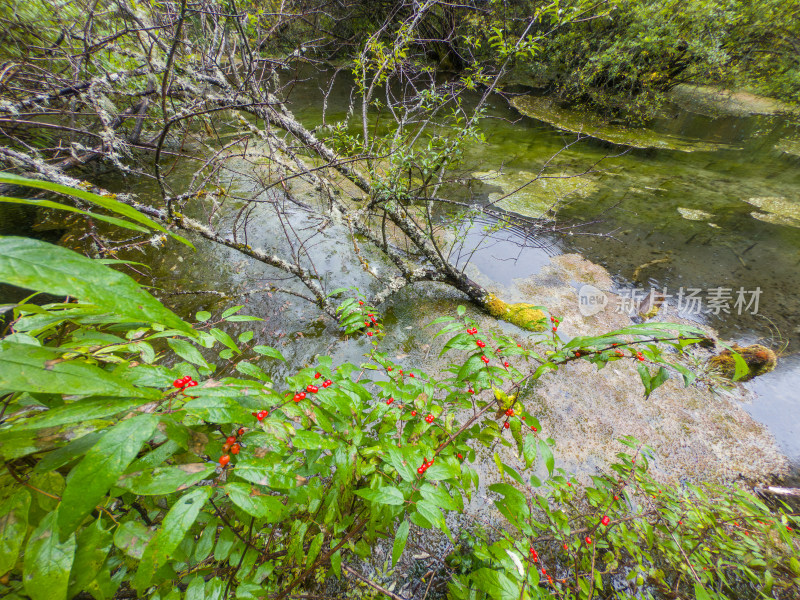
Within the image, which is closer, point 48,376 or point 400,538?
point 48,376

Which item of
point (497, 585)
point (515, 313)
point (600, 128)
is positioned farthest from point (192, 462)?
point (600, 128)

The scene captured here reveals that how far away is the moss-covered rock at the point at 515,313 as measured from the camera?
126 inches

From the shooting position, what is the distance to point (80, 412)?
0.55m

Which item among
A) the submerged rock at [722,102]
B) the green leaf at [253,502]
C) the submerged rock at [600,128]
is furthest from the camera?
the submerged rock at [722,102]

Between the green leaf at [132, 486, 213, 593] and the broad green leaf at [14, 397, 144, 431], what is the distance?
0.24 meters

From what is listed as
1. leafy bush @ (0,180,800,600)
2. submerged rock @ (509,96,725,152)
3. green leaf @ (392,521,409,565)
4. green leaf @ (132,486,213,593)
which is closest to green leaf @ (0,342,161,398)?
leafy bush @ (0,180,800,600)

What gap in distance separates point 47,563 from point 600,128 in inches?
509

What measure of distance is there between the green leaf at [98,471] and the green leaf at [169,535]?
0.45 ft

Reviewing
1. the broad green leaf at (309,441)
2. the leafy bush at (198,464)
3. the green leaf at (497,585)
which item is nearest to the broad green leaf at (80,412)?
the leafy bush at (198,464)

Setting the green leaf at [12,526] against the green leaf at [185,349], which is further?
the green leaf at [185,349]

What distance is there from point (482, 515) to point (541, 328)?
6.21ft

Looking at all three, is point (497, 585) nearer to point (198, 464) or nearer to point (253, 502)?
point (253, 502)

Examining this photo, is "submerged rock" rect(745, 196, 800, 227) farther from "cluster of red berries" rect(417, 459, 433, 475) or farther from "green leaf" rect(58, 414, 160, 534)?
"green leaf" rect(58, 414, 160, 534)

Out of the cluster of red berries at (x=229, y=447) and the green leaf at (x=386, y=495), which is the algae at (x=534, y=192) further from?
the cluster of red berries at (x=229, y=447)
